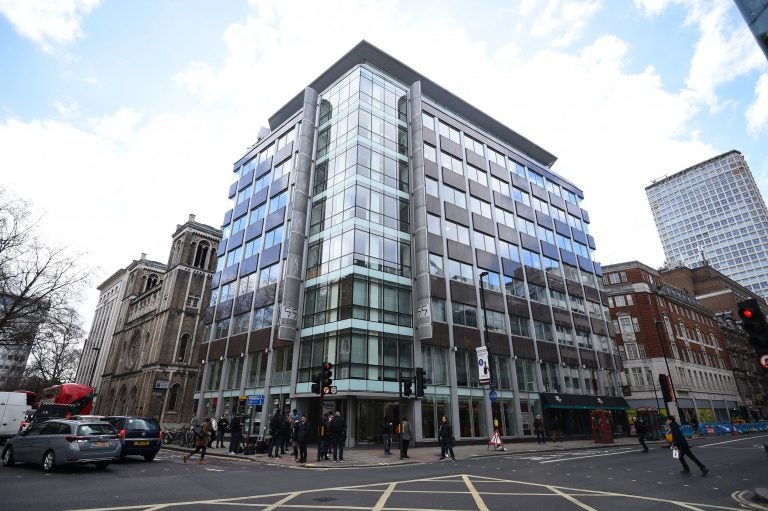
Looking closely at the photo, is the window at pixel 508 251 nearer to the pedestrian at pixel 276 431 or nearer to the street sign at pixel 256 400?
the street sign at pixel 256 400

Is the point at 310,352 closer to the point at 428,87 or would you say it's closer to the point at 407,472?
the point at 407,472

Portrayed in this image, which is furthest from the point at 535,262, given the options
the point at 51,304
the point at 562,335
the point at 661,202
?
the point at 661,202

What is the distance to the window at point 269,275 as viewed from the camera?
104 feet

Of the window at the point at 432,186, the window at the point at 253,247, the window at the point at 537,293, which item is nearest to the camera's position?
the window at the point at 432,186

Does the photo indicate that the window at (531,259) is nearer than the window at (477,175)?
No

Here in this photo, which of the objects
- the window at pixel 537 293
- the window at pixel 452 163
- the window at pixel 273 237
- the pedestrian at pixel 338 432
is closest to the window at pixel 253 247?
the window at pixel 273 237

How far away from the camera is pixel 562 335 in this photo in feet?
122

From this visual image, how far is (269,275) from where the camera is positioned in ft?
106

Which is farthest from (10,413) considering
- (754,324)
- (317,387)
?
(754,324)

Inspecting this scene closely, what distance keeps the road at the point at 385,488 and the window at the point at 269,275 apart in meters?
18.5

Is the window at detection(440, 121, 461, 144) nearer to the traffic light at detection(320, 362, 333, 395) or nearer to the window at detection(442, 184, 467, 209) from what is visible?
the window at detection(442, 184, 467, 209)

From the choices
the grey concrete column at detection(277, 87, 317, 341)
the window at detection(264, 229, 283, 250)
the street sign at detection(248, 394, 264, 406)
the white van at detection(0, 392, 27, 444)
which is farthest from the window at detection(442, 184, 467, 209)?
the white van at detection(0, 392, 27, 444)

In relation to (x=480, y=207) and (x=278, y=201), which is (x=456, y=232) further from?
(x=278, y=201)

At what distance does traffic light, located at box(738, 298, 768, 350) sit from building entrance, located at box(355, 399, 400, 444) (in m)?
19.8
